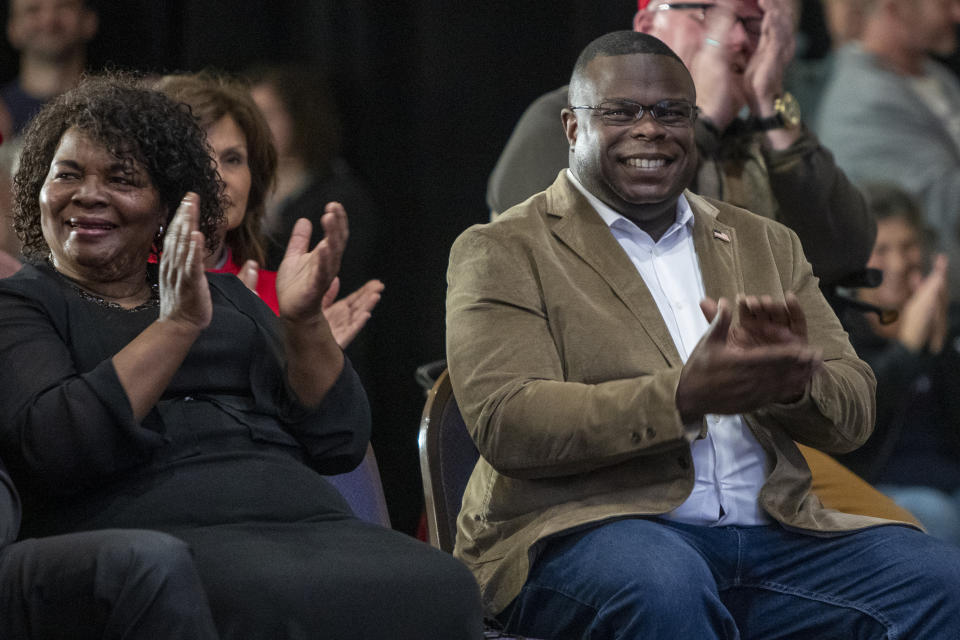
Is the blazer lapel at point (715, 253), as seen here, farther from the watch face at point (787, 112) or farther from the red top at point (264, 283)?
the red top at point (264, 283)

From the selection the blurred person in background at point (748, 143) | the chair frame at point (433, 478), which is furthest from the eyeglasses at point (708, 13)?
the chair frame at point (433, 478)

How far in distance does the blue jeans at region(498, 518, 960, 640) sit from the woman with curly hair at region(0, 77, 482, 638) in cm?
22

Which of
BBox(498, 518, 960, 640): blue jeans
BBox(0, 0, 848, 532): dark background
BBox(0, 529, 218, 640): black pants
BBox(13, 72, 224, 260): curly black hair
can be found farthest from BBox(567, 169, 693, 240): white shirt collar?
BBox(0, 0, 848, 532): dark background

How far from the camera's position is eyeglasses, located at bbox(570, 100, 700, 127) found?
88.7 inches

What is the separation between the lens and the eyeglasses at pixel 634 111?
225 centimetres

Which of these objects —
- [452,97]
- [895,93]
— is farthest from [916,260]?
[452,97]

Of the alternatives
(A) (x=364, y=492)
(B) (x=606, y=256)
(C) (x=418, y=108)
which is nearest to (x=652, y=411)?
(B) (x=606, y=256)

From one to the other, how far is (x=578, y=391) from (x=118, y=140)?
83 cm

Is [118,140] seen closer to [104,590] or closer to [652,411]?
[104,590]

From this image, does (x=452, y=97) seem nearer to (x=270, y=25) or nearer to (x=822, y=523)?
(x=270, y=25)

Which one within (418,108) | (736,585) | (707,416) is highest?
(418,108)

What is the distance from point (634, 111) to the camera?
2258 millimetres

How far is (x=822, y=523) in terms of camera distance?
211cm

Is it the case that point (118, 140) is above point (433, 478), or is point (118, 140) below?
above
